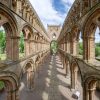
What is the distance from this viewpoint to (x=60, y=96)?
51.8 ft

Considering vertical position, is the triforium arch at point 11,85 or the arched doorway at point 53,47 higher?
the arched doorway at point 53,47

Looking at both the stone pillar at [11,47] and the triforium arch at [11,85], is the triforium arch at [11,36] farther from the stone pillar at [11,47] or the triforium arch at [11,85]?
the triforium arch at [11,85]

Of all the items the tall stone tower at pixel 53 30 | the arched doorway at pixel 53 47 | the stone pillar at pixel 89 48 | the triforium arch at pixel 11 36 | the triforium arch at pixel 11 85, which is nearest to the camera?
the triforium arch at pixel 11 85

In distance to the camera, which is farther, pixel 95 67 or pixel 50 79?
pixel 50 79

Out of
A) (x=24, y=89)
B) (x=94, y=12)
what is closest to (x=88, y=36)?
(x=94, y=12)

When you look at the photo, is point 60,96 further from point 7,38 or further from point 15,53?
point 7,38

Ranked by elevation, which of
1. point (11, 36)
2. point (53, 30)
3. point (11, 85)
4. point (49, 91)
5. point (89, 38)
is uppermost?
point (53, 30)

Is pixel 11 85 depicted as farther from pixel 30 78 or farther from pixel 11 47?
pixel 30 78

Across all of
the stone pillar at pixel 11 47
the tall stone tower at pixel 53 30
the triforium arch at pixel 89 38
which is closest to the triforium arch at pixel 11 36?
the stone pillar at pixel 11 47

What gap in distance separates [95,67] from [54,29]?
52403 mm

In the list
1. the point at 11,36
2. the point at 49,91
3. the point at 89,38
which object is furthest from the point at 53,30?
the point at 11,36

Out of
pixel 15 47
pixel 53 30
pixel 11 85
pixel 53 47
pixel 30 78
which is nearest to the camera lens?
pixel 11 85

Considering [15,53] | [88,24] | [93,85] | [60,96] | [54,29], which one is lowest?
[60,96]

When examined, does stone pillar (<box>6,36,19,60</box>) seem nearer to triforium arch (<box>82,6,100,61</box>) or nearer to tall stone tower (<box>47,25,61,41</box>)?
triforium arch (<box>82,6,100,61</box>)
